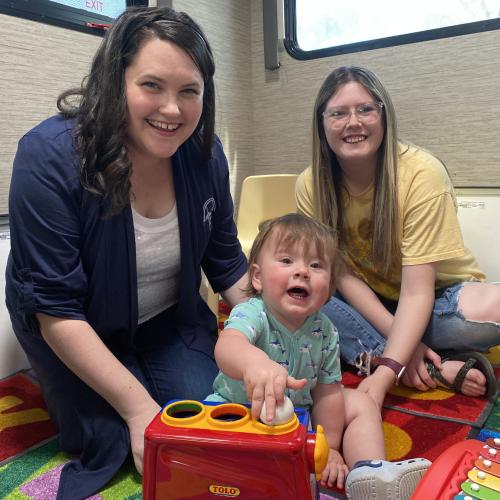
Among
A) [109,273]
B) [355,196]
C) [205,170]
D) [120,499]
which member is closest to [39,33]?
[205,170]

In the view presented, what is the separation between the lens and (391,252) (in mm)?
1317

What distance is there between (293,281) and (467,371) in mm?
672

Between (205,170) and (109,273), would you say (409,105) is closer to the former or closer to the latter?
(205,170)

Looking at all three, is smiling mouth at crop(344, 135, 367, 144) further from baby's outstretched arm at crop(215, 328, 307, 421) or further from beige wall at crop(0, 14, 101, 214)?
beige wall at crop(0, 14, 101, 214)

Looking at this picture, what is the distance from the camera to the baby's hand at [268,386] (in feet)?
2.14

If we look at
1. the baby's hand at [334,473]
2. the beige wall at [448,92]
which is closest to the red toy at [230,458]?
the baby's hand at [334,473]

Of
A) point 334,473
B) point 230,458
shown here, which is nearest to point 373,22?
point 334,473

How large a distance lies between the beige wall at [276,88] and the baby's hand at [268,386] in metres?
1.16

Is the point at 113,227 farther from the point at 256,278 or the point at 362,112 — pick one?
the point at 362,112

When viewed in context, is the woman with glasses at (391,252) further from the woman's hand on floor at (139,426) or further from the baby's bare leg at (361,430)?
the woman's hand on floor at (139,426)

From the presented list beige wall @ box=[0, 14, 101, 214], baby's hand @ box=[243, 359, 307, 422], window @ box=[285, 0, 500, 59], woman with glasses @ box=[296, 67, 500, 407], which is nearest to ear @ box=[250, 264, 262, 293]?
baby's hand @ box=[243, 359, 307, 422]

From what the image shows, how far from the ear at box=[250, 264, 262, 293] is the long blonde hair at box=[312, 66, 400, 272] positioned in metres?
0.47

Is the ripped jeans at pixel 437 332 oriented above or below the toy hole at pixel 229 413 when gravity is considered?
below

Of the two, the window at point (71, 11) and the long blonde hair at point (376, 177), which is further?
the window at point (71, 11)
